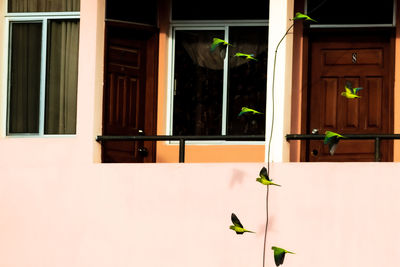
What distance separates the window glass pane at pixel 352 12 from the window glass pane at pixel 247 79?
1.96 feet

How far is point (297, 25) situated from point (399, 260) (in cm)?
295

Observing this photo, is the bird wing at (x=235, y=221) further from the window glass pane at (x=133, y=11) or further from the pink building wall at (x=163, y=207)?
the window glass pane at (x=133, y=11)

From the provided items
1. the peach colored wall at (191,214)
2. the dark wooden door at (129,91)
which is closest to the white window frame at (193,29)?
the dark wooden door at (129,91)

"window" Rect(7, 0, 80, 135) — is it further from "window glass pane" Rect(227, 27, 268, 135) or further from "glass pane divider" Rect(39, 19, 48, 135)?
"window glass pane" Rect(227, 27, 268, 135)

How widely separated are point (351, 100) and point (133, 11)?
2357 millimetres

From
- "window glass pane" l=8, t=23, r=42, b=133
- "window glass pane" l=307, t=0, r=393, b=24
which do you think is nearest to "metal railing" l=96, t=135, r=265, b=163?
"window glass pane" l=8, t=23, r=42, b=133

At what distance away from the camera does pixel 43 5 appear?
1314cm

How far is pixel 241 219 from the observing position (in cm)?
1181

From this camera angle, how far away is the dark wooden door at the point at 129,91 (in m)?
13.0

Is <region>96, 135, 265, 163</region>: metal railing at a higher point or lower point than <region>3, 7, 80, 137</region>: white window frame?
lower

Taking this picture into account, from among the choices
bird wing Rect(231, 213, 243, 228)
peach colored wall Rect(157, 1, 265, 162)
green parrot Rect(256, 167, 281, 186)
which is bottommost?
bird wing Rect(231, 213, 243, 228)

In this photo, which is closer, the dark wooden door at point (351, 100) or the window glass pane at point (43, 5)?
the window glass pane at point (43, 5)

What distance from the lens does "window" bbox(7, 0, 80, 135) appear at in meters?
13.0

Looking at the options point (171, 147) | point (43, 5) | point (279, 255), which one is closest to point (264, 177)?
point (279, 255)
